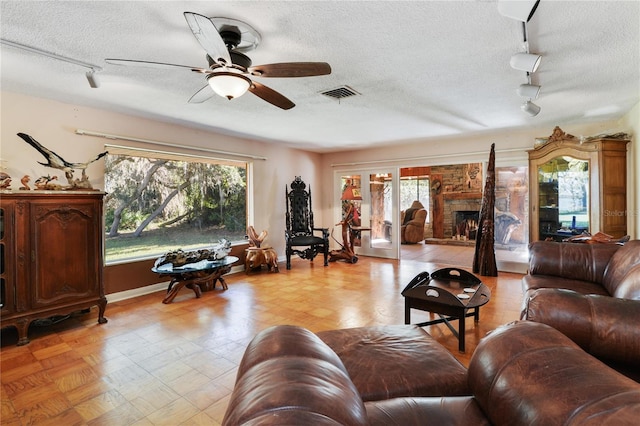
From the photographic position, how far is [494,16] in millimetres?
1743

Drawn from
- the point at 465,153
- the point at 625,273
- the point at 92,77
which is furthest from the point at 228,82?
the point at 465,153

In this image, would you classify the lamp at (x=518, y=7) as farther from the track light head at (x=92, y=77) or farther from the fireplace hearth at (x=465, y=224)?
the fireplace hearth at (x=465, y=224)

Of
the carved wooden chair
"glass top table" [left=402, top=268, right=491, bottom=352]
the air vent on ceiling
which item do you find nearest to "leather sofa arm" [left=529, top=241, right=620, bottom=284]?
"glass top table" [left=402, top=268, right=491, bottom=352]

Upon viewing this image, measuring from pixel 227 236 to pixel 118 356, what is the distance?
9.71 feet

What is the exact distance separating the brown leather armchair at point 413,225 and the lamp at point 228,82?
7.05 meters

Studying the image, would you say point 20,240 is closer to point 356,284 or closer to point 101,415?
point 101,415

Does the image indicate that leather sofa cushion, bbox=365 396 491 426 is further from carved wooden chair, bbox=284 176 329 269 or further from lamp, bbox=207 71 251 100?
carved wooden chair, bbox=284 176 329 269

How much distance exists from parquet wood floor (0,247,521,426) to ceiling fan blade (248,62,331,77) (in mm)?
2038

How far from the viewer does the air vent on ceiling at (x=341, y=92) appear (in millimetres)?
2885

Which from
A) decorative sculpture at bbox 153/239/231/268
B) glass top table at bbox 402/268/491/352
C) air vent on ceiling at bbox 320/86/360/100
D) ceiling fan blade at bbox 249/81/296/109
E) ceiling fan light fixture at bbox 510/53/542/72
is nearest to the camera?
ceiling fan light fixture at bbox 510/53/542/72

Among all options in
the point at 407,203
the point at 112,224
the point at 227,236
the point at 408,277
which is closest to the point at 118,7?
the point at 112,224

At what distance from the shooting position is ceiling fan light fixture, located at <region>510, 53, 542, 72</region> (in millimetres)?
1951

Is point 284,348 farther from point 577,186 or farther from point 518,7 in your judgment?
point 577,186

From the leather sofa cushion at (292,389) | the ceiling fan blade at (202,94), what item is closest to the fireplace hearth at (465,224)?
the ceiling fan blade at (202,94)
